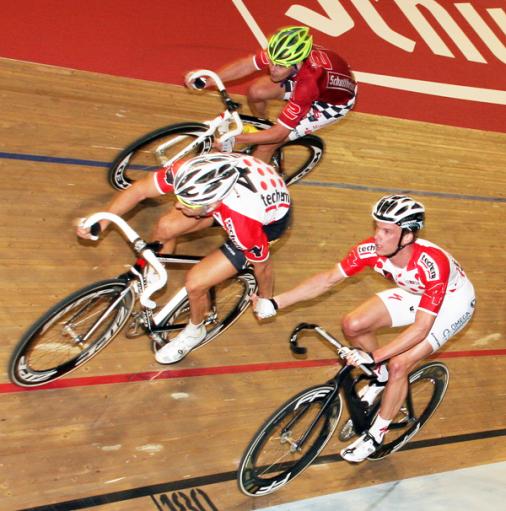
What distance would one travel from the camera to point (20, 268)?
4.59m

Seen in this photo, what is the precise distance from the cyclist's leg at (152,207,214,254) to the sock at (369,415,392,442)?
4.84ft

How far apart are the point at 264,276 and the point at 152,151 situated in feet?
4.85

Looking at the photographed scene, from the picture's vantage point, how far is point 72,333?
13.2ft

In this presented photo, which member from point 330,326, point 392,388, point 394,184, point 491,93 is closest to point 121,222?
point 392,388

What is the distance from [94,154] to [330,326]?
2.07 meters

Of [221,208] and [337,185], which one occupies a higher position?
[221,208]

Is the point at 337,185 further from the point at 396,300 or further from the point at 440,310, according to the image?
the point at 440,310

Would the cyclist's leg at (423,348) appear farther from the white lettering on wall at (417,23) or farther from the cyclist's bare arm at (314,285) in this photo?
the white lettering on wall at (417,23)

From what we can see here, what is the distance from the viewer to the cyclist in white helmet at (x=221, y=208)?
3795 mm

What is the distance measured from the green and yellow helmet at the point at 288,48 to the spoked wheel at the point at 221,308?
4.70 feet

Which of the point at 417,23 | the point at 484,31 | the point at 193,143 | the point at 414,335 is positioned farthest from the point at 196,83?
the point at 484,31

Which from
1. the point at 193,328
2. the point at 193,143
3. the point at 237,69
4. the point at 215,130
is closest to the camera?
the point at 193,328

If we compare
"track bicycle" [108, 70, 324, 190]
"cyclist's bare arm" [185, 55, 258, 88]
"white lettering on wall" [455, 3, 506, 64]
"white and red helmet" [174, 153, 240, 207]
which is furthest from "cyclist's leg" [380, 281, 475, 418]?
"white lettering on wall" [455, 3, 506, 64]

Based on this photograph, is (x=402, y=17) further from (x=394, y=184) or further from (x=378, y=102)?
(x=394, y=184)
